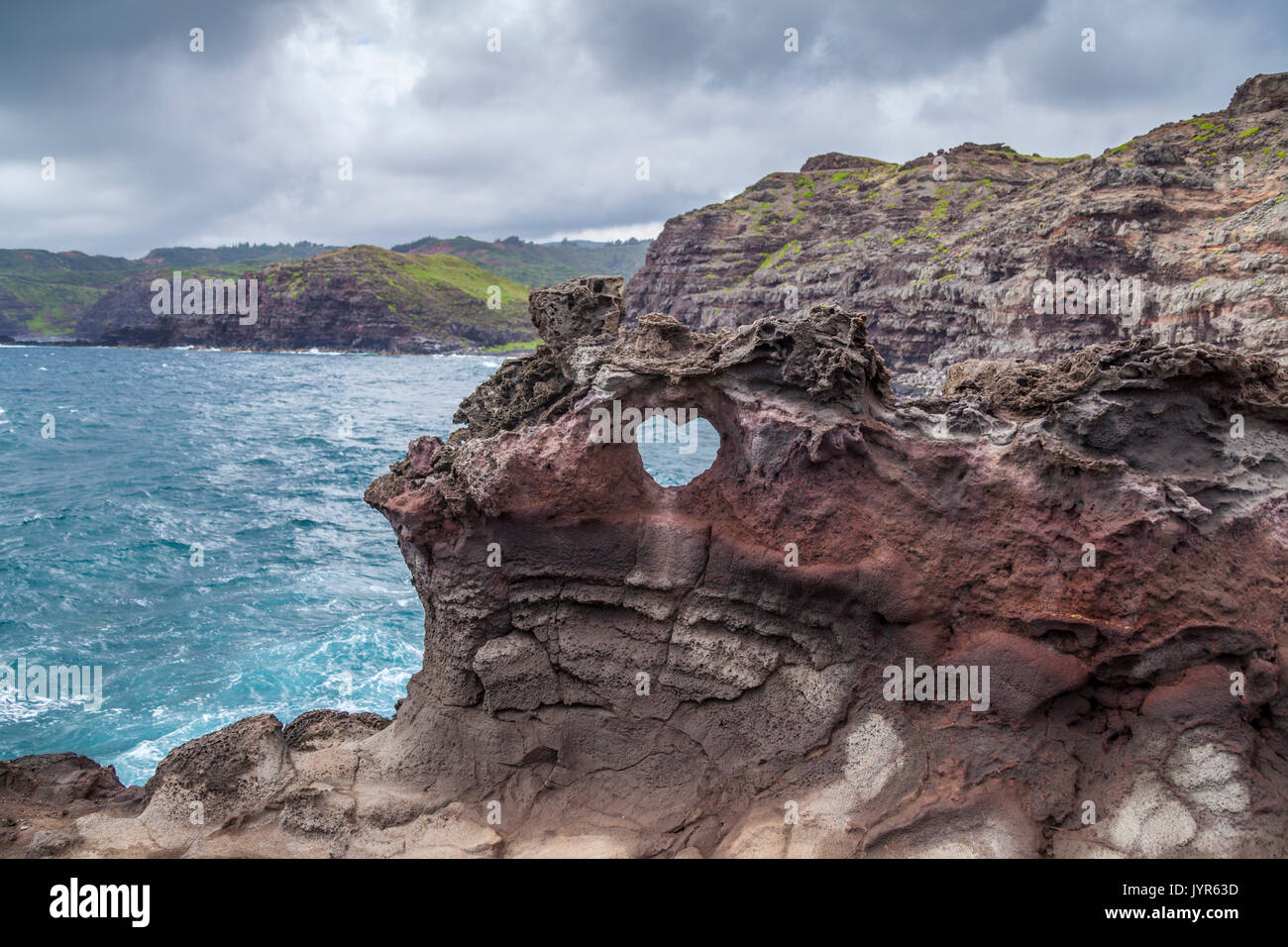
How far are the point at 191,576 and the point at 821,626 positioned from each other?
66.4 ft

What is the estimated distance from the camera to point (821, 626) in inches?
277

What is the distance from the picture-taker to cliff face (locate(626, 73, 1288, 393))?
118ft

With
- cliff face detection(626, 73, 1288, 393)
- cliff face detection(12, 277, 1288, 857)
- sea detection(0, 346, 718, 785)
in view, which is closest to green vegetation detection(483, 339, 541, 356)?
cliff face detection(626, 73, 1288, 393)

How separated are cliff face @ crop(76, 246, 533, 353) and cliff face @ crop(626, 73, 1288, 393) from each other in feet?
165

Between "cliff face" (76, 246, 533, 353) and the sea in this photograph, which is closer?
the sea

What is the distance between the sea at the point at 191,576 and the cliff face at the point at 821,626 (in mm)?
8276

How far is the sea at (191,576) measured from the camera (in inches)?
599

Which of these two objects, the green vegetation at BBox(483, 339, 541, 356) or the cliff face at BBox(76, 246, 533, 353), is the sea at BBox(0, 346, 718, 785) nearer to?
the cliff face at BBox(76, 246, 533, 353)

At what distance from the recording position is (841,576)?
270 inches

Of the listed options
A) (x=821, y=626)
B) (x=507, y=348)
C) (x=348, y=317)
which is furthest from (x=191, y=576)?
(x=348, y=317)

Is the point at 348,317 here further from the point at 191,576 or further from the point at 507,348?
the point at 191,576

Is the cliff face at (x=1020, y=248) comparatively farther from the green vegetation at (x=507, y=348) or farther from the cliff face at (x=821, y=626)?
the green vegetation at (x=507, y=348)

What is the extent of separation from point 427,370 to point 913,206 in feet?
177
